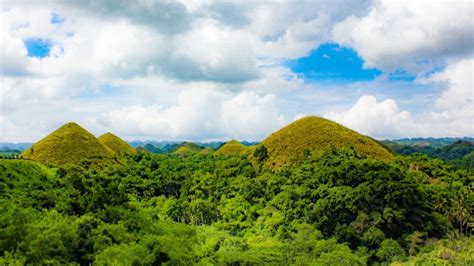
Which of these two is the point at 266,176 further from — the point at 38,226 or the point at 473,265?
the point at 38,226

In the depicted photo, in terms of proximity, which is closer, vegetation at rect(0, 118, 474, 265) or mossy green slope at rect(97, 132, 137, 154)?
vegetation at rect(0, 118, 474, 265)

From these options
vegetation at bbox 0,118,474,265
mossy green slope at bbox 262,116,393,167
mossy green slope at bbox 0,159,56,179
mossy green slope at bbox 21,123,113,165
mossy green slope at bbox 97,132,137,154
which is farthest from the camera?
mossy green slope at bbox 97,132,137,154

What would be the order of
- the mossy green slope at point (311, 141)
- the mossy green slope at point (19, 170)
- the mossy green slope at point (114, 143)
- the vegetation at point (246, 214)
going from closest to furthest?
the vegetation at point (246, 214) → the mossy green slope at point (19, 170) → the mossy green slope at point (311, 141) → the mossy green slope at point (114, 143)

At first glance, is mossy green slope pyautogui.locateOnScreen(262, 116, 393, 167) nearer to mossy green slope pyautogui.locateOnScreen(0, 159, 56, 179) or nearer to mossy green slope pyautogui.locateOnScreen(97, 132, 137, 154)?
mossy green slope pyautogui.locateOnScreen(0, 159, 56, 179)

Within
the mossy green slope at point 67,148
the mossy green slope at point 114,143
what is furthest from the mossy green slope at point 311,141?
the mossy green slope at point 114,143

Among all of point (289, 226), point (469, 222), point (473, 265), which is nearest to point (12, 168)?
point (289, 226)

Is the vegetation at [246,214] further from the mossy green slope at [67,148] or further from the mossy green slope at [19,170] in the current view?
the mossy green slope at [67,148]

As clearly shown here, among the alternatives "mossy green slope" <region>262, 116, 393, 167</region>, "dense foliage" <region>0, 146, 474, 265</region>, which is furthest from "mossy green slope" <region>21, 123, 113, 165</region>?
"mossy green slope" <region>262, 116, 393, 167</region>
